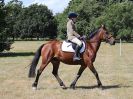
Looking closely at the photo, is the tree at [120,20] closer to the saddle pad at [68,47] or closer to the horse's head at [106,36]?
the horse's head at [106,36]

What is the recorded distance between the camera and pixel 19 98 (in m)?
12.3

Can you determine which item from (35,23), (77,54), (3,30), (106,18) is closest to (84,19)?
(106,18)

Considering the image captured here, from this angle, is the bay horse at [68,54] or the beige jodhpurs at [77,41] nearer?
the beige jodhpurs at [77,41]

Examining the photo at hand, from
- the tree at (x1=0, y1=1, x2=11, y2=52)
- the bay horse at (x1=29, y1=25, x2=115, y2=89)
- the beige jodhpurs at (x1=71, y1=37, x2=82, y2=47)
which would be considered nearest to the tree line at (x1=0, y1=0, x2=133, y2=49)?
the tree at (x1=0, y1=1, x2=11, y2=52)

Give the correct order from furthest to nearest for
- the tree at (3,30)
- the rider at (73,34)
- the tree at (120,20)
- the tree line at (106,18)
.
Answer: the tree line at (106,18) < the tree at (120,20) < the tree at (3,30) < the rider at (73,34)

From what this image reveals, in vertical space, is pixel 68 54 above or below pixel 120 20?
above

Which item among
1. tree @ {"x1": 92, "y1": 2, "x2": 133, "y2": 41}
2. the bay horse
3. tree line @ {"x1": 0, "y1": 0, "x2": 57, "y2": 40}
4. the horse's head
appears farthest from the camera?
tree line @ {"x1": 0, "y1": 0, "x2": 57, "y2": 40}

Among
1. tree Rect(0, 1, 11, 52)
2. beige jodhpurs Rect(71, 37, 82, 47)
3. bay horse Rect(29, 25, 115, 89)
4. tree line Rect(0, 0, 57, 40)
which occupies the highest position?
beige jodhpurs Rect(71, 37, 82, 47)

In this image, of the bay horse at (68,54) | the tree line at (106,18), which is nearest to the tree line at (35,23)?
the tree line at (106,18)


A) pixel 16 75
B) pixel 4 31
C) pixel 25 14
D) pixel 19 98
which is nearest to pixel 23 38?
pixel 25 14

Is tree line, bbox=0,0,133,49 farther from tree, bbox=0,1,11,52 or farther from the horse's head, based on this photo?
the horse's head

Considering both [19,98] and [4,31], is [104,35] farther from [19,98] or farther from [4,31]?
[4,31]

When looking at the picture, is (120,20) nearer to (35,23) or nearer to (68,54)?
(35,23)

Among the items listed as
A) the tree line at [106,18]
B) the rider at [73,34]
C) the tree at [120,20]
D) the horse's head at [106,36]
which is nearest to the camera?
the rider at [73,34]
